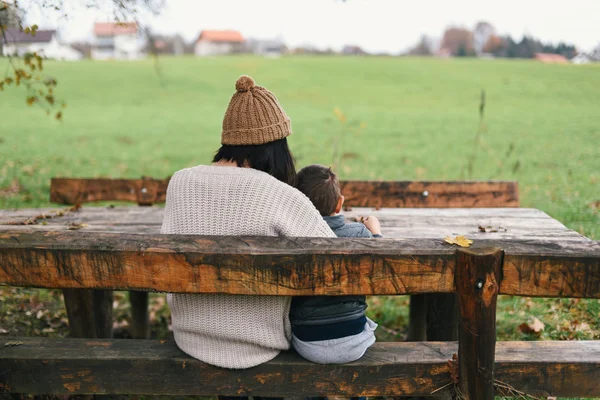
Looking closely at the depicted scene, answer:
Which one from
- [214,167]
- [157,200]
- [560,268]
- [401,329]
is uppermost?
[214,167]

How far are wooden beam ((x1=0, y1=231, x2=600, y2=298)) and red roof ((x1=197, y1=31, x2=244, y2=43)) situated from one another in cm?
9819

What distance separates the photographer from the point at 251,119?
2.46 meters

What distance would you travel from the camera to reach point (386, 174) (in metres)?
12.3

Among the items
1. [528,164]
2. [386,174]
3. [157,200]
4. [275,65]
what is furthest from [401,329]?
[275,65]

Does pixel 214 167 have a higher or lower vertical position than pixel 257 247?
higher

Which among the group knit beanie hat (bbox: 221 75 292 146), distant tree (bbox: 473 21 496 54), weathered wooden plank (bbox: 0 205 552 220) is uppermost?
distant tree (bbox: 473 21 496 54)

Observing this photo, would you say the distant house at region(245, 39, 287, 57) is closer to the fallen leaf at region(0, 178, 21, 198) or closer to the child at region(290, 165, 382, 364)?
the fallen leaf at region(0, 178, 21, 198)

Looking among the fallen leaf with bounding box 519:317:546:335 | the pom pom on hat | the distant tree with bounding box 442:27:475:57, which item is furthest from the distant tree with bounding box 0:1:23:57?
the distant tree with bounding box 442:27:475:57

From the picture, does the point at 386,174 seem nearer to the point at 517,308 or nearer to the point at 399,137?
the point at 399,137

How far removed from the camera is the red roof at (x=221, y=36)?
315ft

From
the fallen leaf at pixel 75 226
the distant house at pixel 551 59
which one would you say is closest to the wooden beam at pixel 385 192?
the fallen leaf at pixel 75 226

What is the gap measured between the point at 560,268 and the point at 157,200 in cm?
336

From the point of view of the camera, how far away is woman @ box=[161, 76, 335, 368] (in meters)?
2.24

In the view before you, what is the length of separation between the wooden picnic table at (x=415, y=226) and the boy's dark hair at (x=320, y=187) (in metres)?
0.49
